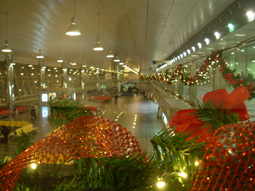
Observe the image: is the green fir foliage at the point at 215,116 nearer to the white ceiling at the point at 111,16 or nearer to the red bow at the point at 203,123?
the red bow at the point at 203,123

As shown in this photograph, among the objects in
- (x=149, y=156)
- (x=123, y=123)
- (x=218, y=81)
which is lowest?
(x=123, y=123)

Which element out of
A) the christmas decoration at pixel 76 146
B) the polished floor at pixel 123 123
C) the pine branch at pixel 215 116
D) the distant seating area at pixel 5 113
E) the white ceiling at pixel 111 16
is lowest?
the distant seating area at pixel 5 113

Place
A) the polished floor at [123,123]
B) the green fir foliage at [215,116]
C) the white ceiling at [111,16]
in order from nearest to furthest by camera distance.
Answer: the green fir foliage at [215,116] → the polished floor at [123,123] → the white ceiling at [111,16]

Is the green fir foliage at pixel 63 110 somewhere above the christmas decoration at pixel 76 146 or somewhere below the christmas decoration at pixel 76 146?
above

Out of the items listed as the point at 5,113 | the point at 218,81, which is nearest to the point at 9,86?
the point at 5,113

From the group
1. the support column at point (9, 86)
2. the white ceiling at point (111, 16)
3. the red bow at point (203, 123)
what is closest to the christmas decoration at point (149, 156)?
the red bow at point (203, 123)

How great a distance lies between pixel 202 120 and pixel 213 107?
89mm

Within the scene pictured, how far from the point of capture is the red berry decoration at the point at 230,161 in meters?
0.43

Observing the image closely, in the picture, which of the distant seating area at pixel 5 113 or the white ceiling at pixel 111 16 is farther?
the distant seating area at pixel 5 113

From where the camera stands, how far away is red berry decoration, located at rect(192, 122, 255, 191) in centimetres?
43

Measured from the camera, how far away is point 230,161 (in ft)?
1.42

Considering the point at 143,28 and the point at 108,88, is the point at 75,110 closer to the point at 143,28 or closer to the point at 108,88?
the point at 143,28

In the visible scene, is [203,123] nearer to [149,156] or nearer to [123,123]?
[149,156]

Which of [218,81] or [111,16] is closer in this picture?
[218,81]
